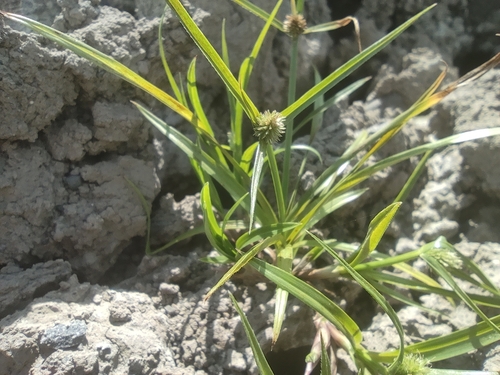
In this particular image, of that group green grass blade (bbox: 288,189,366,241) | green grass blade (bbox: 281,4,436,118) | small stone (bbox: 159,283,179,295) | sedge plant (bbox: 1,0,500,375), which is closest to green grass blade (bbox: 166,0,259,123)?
sedge plant (bbox: 1,0,500,375)

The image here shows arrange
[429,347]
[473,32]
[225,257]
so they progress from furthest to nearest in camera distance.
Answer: [473,32] → [225,257] → [429,347]

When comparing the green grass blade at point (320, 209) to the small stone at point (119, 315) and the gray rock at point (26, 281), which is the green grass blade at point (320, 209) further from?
the gray rock at point (26, 281)

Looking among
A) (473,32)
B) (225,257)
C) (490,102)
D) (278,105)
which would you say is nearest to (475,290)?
(490,102)

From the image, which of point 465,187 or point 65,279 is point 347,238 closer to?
point 465,187

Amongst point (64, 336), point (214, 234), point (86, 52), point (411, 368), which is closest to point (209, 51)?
point (86, 52)

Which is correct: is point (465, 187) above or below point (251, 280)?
above

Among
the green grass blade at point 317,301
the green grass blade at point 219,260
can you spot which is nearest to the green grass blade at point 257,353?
the green grass blade at point 317,301

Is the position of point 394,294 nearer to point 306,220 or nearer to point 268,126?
point 306,220
